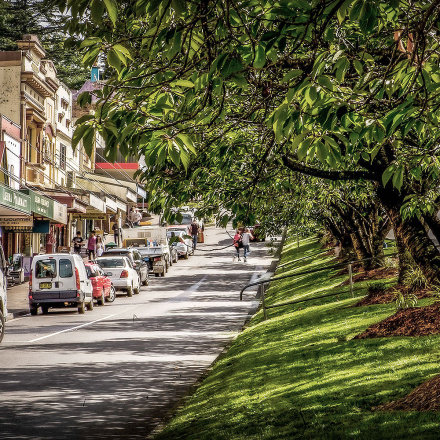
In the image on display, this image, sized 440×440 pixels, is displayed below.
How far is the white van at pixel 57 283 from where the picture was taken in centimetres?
2752

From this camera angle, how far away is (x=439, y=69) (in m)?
6.57

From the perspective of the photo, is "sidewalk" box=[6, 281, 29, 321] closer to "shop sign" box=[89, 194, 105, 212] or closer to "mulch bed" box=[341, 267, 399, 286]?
"shop sign" box=[89, 194, 105, 212]

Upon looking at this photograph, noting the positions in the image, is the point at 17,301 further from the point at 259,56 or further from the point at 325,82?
the point at 325,82

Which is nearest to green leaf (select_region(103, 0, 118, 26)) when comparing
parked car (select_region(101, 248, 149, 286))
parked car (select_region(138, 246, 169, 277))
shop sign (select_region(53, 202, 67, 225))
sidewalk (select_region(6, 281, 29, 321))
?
sidewalk (select_region(6, 281, 29, 321))

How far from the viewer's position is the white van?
27516mm

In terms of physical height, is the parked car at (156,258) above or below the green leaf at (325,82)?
below

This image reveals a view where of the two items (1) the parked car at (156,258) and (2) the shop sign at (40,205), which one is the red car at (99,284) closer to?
(2) the shop sign at (40,205)

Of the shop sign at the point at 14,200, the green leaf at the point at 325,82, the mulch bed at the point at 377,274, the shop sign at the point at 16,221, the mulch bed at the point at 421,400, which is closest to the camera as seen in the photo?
the green leaf at the point at 325,82

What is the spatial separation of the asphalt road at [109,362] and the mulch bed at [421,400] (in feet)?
10.2

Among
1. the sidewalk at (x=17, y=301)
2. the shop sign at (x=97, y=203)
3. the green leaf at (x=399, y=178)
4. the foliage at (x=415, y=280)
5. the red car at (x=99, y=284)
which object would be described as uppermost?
the shop sign at (x=97, y=203)

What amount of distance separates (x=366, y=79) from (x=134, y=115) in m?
2.18

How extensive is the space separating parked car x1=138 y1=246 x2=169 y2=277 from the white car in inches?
373

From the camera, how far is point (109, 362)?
1580 cm

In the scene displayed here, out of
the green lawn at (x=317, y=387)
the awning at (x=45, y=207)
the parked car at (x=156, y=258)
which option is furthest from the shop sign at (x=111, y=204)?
the green lawn at (x=317, y=387)
